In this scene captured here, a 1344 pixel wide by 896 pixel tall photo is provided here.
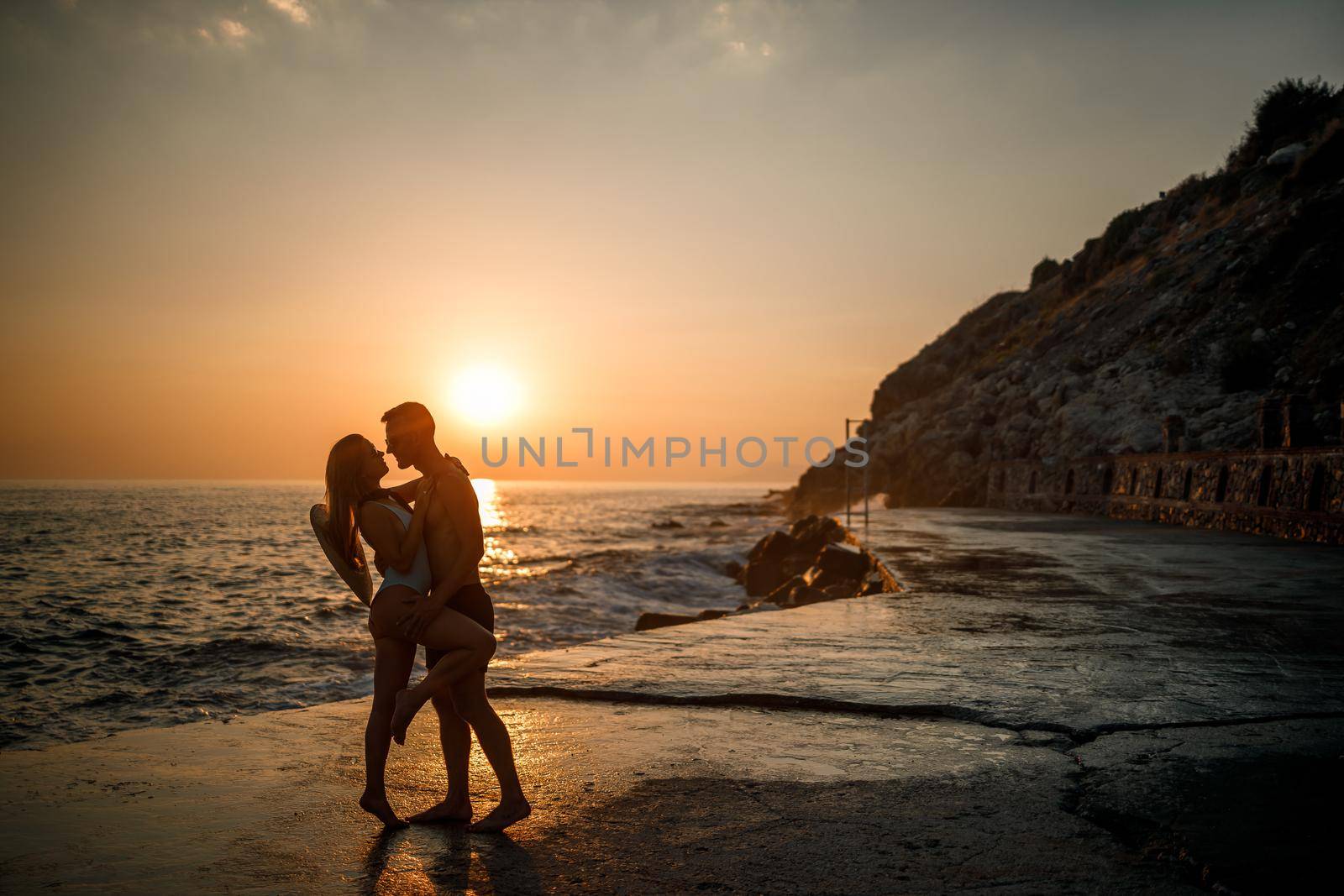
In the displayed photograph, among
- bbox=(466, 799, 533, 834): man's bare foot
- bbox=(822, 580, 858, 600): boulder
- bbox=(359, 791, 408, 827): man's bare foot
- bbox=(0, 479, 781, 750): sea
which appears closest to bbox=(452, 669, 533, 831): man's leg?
bbox=(466, 799, 533, 834): man's bare foot

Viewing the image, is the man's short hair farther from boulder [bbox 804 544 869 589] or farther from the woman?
boulder [bbox 804 544 869 589]

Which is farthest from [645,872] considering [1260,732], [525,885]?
[1260,732]

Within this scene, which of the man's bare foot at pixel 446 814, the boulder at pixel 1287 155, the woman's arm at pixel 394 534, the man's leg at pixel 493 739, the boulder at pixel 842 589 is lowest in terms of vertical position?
the boulder at pixel 842 589

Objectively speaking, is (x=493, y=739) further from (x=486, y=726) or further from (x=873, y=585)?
(x=873, y=585)

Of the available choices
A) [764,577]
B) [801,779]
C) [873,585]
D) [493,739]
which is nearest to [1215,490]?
[873,585]

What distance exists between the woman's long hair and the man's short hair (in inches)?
6.8

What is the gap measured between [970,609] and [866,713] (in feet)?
12.4

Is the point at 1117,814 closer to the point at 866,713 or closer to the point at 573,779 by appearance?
the point at 866,713

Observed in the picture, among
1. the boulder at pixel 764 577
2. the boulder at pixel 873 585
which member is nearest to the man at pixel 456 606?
the boulder at pixel 873 585

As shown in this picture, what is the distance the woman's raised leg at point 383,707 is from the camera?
3.13m

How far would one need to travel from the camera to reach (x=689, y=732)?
421 cm

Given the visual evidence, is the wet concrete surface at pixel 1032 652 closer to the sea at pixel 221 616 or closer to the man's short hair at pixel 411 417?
the man's short hair at pixel 411 417

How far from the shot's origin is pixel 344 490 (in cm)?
326

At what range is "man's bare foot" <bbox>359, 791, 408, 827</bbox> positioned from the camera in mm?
3076
